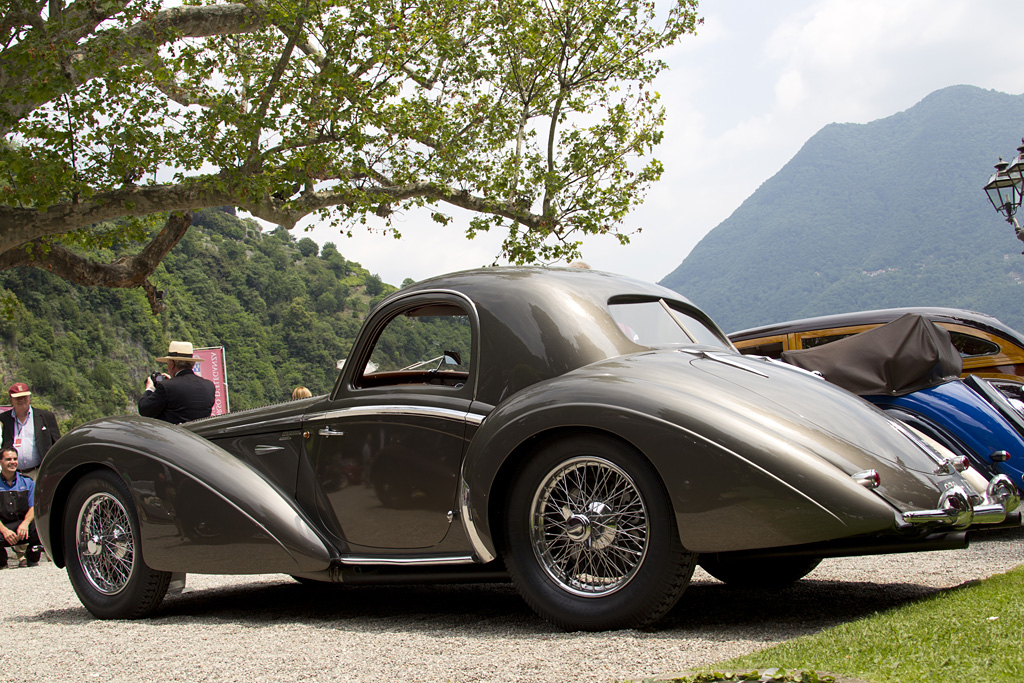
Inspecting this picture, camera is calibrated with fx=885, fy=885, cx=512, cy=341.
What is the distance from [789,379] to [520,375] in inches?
51.3

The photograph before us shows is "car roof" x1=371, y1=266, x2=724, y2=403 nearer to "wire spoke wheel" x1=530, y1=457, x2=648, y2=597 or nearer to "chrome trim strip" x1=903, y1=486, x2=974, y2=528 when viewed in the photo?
"wire spoke wheel" x1=530, y1=457, x2=648, y2=597

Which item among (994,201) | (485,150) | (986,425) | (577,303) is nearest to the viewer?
(577,303)

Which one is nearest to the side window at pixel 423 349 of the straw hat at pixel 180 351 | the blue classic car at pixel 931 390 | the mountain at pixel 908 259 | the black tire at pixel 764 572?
the black tire at pixel 764 572

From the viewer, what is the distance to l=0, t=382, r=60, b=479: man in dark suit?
10.6 meters

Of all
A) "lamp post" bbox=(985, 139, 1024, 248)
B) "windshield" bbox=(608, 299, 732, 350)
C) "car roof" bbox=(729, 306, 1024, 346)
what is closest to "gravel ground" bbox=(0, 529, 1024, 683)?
"windshield" bbox=(608, 299, 732, 350)

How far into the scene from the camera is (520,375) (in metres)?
4.41

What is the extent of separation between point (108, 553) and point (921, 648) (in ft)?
15.3

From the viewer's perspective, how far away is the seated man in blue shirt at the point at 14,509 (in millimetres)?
10102

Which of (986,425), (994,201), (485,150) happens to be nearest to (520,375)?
(986,425)

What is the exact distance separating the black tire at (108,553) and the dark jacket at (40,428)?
5.71 m

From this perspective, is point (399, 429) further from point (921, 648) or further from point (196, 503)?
point (921, 648)

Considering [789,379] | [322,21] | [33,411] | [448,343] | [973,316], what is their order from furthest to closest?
1. [322,21]
2. [973,316]
3. [33,411]
4. [448,343]
5. [789,379]

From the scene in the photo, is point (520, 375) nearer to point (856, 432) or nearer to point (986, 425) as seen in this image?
point (856, 432)

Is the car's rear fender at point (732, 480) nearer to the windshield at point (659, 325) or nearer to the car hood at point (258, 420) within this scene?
the windshield at point (659, 325)
